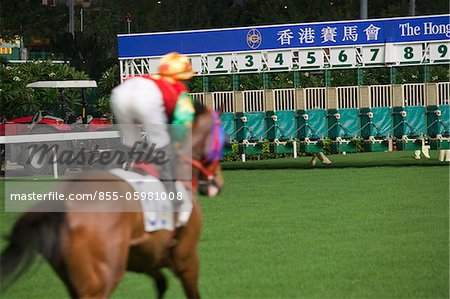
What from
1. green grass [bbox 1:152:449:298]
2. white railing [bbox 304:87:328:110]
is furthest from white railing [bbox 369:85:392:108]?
green grass [bbox 1:152:449:298]

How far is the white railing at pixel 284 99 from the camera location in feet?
91.4

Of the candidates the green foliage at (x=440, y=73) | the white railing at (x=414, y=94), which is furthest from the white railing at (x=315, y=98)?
the green foliage at (x=440, y=73)

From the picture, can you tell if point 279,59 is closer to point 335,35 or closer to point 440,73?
point 335,35

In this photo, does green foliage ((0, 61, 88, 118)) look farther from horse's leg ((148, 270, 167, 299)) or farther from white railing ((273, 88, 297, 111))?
horse's leg ((148, 270, 167, 299))

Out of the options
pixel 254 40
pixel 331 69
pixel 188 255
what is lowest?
pixel 188 255

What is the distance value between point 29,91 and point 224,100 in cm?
872

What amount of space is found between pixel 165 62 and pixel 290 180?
48.5 feet

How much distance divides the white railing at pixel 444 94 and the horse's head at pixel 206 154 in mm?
17897

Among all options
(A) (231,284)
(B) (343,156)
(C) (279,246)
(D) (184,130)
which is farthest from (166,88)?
(B) (343,156)

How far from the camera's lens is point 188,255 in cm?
848

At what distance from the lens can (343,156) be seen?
110ft

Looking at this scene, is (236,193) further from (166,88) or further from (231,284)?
(166,88)

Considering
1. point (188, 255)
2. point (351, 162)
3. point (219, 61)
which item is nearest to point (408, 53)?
point (219, 61)

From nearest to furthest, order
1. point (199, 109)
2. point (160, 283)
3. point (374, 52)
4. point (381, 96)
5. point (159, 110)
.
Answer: point (159, 110) < point (199, 109) < point (160, 283) < point (374, 52) < point (381, 96)
